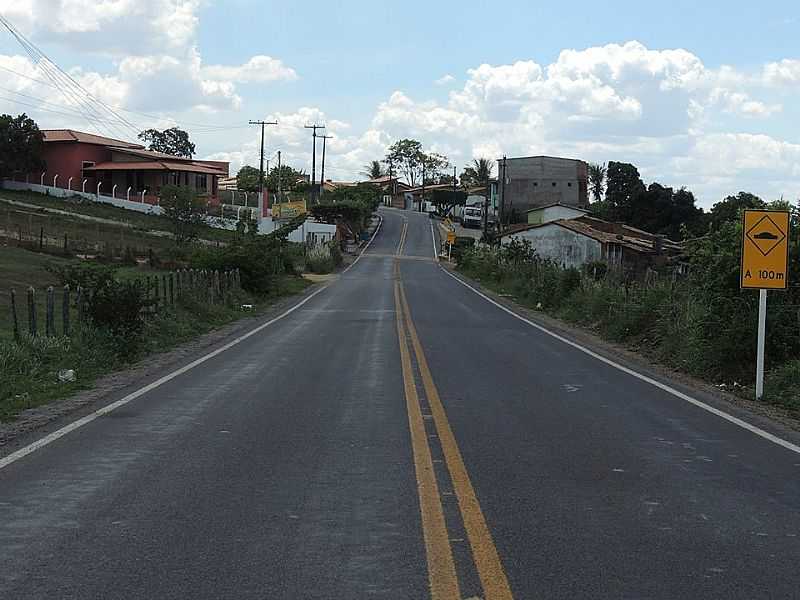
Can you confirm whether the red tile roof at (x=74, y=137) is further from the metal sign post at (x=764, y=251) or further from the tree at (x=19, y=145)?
the metal sign post at (x=764, y=251)

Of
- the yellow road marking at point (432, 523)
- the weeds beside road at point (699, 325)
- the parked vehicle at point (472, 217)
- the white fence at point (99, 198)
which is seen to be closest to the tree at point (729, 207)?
the weeds beside road at point (699, 325)

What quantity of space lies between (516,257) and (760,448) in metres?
44.9

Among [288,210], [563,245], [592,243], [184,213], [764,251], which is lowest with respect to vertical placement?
[764,251]

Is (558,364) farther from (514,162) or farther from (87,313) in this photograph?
(514,162)

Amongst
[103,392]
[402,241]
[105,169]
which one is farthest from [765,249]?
[402,241]

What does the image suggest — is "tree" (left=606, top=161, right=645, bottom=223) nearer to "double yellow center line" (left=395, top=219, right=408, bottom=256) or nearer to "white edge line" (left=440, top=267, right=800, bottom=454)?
"double yellow center line" (left=395, top=219, right=408, bottom=256)

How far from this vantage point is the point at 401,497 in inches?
289

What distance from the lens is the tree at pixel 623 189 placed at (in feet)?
264

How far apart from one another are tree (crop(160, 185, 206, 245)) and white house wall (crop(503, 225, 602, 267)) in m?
21.0

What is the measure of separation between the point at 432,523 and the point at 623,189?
8808 centimetres

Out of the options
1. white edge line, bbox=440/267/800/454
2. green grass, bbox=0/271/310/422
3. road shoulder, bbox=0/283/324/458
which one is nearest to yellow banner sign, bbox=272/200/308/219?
white edge line, bbox=440/267/800/454

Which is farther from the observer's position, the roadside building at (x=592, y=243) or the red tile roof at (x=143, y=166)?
the red tile roof at (x=143, y=166)

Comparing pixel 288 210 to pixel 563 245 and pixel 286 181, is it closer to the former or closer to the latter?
pixel 563 245

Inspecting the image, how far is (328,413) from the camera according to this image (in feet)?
37.4
